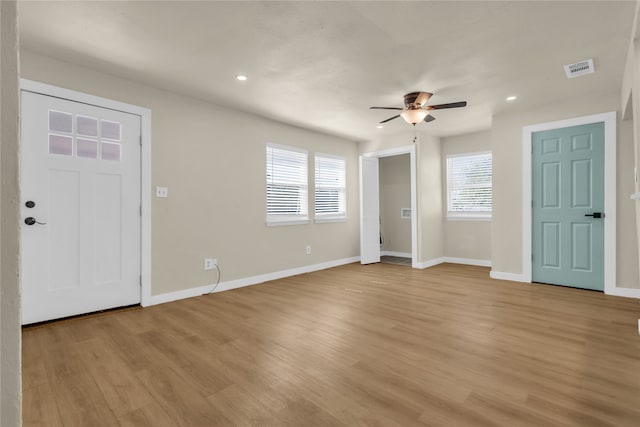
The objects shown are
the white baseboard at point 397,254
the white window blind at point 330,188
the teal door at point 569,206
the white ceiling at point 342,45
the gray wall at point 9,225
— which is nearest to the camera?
the gray wall at point 9,225

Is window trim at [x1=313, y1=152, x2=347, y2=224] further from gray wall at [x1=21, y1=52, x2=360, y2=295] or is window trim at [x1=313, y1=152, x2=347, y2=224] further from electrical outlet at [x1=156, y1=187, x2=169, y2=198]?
electrical outlet at [x1=156, y1=187, x2=169, y2=198]

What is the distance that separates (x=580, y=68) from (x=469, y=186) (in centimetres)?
307

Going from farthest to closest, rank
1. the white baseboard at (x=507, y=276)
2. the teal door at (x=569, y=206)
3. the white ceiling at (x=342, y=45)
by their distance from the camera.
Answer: the white baseboard at (x=507, y=276), the teal door at (x=569, y=206), the white ceiling at (x=342, y=45)

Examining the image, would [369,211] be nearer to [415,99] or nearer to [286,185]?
[286,185]

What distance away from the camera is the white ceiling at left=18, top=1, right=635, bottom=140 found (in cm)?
232

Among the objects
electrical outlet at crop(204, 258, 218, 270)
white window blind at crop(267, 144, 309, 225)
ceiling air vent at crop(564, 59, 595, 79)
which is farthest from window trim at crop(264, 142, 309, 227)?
ceiling air vent at crop(564, 59, 595, 79)

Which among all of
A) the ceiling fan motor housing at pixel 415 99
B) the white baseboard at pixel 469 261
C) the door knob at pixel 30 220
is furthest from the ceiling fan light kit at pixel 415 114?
the door knob at pixel 30 220

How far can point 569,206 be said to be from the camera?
4.27 metres

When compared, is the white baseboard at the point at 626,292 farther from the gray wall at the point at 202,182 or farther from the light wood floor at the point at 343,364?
the gray wall at the point at 202,182

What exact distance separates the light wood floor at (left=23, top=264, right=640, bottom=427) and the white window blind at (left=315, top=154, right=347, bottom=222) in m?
2.50

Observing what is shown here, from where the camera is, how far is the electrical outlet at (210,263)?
415cm

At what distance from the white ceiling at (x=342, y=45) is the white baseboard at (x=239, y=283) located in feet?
7.95

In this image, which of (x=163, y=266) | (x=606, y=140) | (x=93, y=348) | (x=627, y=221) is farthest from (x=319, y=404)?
(x=606, y=140)

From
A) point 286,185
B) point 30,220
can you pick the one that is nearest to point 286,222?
point 286,185
